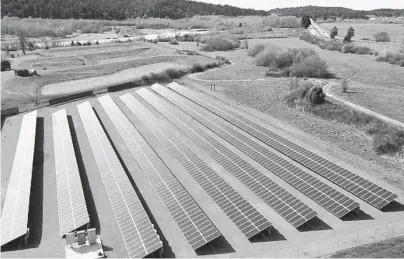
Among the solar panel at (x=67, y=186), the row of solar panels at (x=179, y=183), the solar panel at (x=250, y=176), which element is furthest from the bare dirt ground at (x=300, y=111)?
the solar panel at (x=67, y=186)

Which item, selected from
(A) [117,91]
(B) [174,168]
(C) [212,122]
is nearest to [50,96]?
(A) [117,91]

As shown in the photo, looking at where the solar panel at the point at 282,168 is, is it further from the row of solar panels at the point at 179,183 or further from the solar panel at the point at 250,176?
the solar panel at the point at 250,176

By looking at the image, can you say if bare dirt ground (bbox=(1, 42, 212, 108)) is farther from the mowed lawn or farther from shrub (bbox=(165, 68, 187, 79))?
the mowed lawn

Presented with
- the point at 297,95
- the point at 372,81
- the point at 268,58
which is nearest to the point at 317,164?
the point at 297,95

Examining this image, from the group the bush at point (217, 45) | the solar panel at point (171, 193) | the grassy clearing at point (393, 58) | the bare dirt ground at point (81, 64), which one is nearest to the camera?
the solar panel at point (171, 193)

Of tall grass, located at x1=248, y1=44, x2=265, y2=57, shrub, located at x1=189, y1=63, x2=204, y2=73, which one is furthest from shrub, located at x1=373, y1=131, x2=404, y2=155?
tall grass, located at x1=248, y1=44, x2=265, y2=57

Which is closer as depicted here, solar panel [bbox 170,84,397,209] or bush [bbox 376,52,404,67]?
solar panel [bbox 170,84,397,209]
